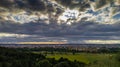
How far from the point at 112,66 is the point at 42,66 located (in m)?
51.1

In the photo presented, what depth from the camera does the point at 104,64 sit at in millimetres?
33719

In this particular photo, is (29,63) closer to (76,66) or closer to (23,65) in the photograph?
(23,65)

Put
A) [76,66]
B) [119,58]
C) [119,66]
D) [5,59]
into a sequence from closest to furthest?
[119,66] → [119,58] → [76,66] → [5,59]

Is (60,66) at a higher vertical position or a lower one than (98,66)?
lower

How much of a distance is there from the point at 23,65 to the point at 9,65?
4.87 meters

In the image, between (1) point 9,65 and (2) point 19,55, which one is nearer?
(1) point 9,65

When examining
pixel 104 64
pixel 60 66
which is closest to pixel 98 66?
pixel 104 64

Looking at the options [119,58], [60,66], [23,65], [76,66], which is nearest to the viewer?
[119,58]

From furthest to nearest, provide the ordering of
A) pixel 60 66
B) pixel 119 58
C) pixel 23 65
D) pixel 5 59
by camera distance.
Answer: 1. pixel 5 59
2. pixel 23 65
3. pixel 60 66
4. pixel 119 58

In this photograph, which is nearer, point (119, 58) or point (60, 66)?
point (119, 58)

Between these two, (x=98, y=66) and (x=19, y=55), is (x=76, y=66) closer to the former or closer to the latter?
(x=19, y=55)

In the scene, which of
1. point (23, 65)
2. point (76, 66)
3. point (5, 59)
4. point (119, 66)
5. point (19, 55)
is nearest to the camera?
point (119, 66)

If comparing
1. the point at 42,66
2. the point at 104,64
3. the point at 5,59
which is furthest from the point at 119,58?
the point at 5,59

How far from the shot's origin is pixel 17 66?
8788 cm
